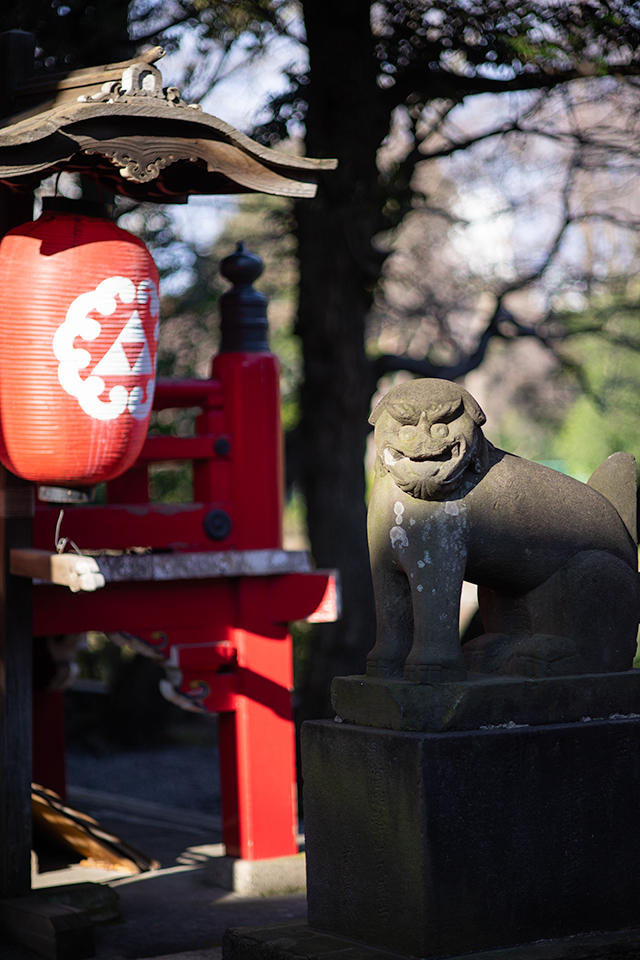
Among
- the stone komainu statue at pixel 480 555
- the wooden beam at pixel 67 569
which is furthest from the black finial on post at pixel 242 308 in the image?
the stone komainu statue at pixel 480 555

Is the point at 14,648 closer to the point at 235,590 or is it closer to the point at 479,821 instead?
the point at 235,590

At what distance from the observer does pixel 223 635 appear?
5.08 metres

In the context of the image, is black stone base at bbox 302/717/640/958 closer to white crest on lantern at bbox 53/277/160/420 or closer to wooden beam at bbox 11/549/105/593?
wooden beam at bbox 11/549/105/593

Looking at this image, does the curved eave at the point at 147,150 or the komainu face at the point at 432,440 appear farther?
the curved eave at the point at 147,150

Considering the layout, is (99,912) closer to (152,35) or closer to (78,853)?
(78,853)

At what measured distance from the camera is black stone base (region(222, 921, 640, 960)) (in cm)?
276

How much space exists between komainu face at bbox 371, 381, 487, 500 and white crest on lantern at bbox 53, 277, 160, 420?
1256mm

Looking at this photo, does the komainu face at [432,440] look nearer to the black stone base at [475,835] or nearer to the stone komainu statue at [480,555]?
the stone komainu statue at [480,555]

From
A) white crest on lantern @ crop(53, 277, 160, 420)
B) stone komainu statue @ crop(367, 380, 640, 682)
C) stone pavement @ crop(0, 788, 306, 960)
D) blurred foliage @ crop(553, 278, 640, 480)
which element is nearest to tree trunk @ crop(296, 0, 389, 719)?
stone pavement @ crop(0, 788, 306, 960)

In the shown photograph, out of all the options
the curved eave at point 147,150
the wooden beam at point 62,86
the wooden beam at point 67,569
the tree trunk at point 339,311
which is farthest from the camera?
the tree trunk at point 339,311

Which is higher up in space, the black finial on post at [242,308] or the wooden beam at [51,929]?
the black finial on post at [242,308]

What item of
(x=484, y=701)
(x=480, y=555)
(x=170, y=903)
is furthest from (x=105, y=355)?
(x=170, y=903)

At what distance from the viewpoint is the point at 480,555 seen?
298 cm

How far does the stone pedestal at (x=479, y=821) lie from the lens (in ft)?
9.02
